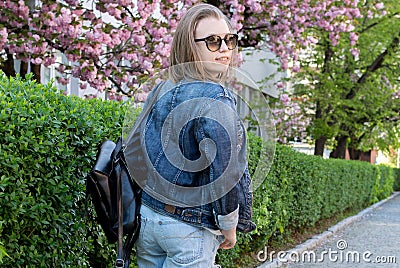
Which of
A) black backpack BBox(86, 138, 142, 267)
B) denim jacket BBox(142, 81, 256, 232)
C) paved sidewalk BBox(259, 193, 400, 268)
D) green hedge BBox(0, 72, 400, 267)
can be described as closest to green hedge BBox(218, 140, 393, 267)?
paved sidewalk BBox(259, 193, 400, 268)

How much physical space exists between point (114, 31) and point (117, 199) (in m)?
6.21

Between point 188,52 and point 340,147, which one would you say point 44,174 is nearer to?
point 188,52

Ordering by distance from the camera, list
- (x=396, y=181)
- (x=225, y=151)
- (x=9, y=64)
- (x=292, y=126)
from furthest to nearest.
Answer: (x=396, y=181)
(x=292, y=126)
(x=9, y=64)
(x=225, y=151)

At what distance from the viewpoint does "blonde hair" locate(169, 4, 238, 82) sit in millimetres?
3205

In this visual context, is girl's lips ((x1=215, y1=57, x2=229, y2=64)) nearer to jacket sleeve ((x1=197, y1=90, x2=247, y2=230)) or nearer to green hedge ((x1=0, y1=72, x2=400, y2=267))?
jacket sleeve ((x1=197, y1=90, x2=247, y2=230))

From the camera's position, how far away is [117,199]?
3.24 metres

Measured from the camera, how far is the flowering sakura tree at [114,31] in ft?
28.1

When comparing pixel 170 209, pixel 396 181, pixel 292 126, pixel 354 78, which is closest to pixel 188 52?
pixel 170 209

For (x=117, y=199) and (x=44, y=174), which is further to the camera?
(x=44, y=174)

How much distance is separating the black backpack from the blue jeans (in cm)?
6

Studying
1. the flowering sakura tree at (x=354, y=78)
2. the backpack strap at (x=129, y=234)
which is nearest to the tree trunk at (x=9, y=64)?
the backpack strap at (x=129, y=234)

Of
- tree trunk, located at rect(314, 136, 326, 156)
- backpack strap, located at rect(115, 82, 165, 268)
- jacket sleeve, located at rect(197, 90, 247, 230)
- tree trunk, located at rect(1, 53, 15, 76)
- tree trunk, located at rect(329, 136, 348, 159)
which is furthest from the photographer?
tree trunk, located at rect(329, 136, 348, 159)

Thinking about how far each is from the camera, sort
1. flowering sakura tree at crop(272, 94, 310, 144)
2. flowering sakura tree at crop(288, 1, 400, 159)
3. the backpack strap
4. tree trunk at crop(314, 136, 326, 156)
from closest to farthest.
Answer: the backpack strap
flowering sakura tree at crop(272, 94, 310, 144)
flowering sakura tree at crop(288, 1, 400, 159)
tree trunk at crop(314, 136, 326, 156)

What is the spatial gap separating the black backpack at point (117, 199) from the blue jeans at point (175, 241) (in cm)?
6
